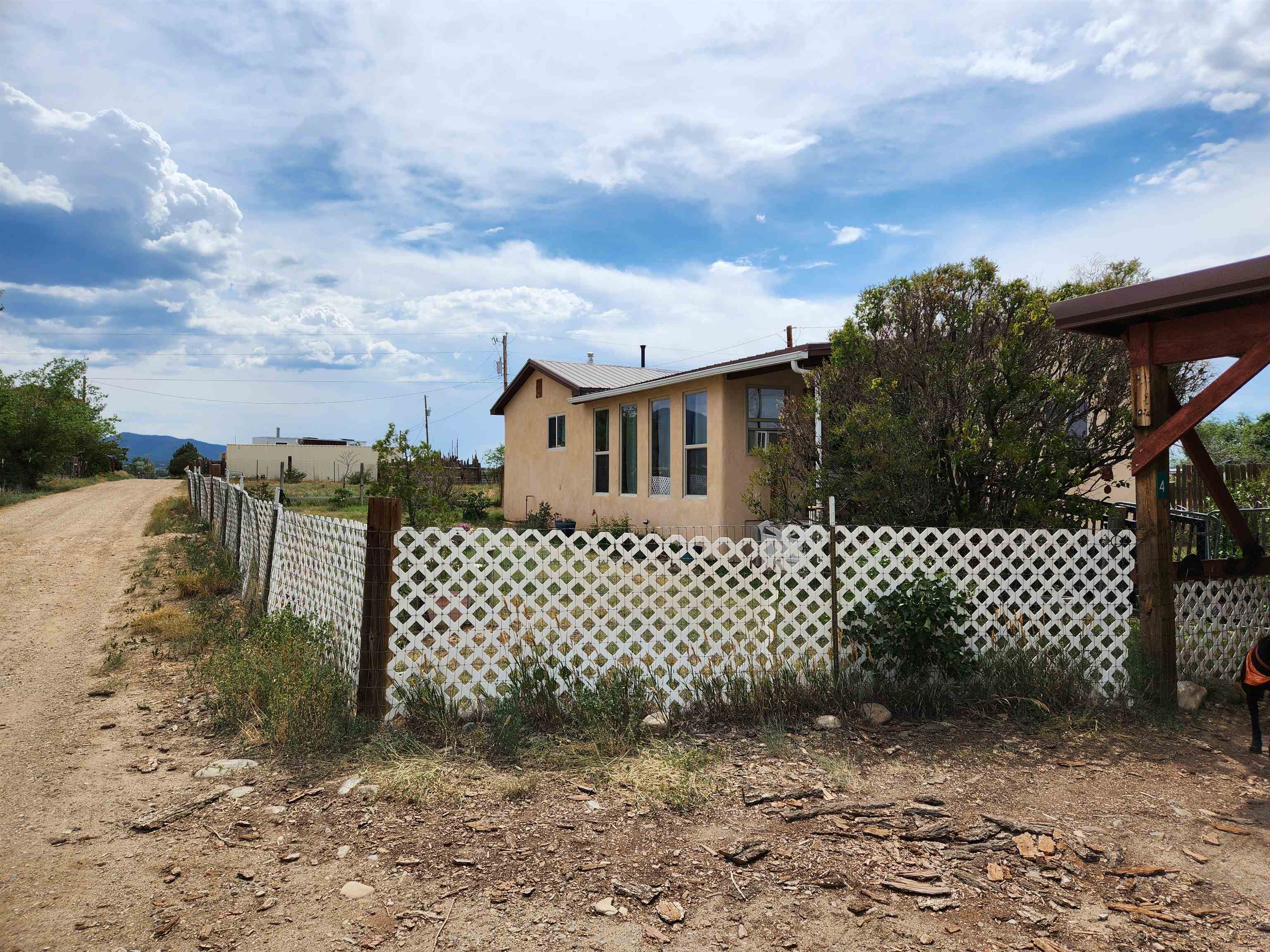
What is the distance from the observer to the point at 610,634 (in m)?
5.27

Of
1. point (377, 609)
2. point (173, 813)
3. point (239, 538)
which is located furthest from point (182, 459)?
point (173, 813)

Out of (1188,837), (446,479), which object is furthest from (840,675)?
(446,479)

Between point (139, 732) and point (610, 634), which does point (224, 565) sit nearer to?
point (139, 732)

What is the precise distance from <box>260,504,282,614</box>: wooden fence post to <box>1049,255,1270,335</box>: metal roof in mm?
7017

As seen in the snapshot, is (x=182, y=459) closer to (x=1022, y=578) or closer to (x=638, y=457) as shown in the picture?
(x=638, y=457)

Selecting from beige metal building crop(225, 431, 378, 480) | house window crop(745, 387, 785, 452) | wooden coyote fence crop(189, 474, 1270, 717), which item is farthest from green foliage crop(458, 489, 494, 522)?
beige metal building crop(225, 431, 378, 480)

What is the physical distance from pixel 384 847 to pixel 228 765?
1.50 meters

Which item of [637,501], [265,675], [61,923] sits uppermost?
[637,501]

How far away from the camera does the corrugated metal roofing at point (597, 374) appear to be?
16031 millimetres

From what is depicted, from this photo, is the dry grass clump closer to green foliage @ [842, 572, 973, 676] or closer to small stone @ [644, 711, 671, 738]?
small stone @ [644, 711, 671, 738]

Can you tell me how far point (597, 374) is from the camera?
17734 mm

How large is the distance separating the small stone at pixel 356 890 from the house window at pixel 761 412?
9431 mm

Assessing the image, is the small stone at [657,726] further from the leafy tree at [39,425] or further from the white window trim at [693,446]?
the leafy tree at [39,425]

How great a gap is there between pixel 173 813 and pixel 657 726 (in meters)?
2.61
